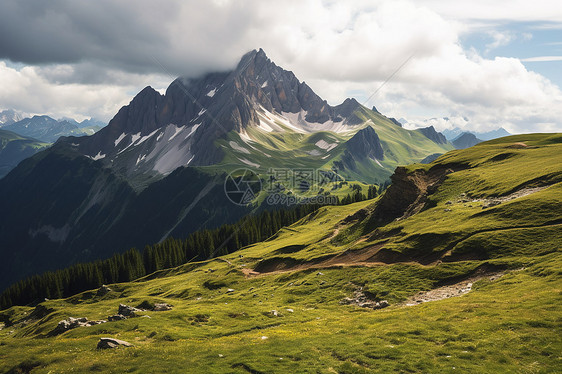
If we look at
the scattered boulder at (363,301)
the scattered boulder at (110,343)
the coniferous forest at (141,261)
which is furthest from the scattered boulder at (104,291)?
the scattered boulder at (363,301)

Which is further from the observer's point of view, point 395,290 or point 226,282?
point 226,282

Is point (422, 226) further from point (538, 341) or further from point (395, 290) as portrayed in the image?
point (538, 341)

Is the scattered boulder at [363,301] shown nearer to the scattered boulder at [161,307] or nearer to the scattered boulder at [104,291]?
the scattered boulder at [161,307]

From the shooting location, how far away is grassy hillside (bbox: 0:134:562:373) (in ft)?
85.8

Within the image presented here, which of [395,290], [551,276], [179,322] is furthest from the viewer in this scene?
[395,290]

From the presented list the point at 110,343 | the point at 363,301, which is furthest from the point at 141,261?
the point at 110,343

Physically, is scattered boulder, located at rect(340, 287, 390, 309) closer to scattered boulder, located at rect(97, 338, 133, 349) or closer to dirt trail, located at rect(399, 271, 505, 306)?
dirt trail, located at rect(399, 271, 505, 306)

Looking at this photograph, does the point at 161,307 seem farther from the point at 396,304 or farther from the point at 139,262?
the point at 139,262

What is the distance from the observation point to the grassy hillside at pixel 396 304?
85.8 ft

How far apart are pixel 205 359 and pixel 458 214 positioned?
52.7 m

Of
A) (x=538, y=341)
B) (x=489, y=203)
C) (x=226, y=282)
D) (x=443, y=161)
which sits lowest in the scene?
(x=226, y=282)

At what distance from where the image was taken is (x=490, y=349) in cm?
2477

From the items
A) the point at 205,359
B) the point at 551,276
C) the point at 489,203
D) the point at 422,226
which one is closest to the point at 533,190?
the point at 489,203

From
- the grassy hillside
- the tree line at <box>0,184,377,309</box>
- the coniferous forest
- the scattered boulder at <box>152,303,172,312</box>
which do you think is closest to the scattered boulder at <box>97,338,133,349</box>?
the grassy hillside
